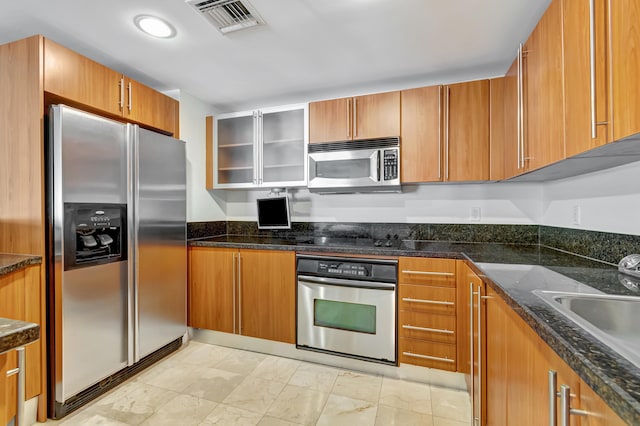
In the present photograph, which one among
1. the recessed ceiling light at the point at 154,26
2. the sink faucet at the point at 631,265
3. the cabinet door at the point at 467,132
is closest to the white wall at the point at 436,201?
the sink faucet at the point at 631,265

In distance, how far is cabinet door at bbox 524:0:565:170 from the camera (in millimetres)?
1202

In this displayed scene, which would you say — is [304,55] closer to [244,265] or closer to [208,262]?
[244,265]

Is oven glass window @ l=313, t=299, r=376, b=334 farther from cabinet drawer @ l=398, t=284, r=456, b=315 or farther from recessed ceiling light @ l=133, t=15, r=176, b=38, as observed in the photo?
recessed ceiling light @ l=133, t=15, r=176, b=38

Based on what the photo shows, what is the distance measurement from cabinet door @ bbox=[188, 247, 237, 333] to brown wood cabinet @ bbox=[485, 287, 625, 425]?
1.97 metres

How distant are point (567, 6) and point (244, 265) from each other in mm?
2471

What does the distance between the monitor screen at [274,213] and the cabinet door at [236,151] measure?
0.76 feet

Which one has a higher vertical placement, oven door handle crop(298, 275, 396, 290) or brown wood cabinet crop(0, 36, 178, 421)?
brown wood cabinet crop(0, 36, 178, 421)

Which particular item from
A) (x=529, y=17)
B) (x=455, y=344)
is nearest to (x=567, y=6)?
(x=529, y=17)

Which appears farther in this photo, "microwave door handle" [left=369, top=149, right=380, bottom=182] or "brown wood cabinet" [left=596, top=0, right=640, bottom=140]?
"microwave door handle" [left=369, top=149, right=380, bottom=182]

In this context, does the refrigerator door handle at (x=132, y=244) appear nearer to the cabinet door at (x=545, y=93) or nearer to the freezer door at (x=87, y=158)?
the freezer door at (x=87, y=158)

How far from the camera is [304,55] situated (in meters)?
2.15

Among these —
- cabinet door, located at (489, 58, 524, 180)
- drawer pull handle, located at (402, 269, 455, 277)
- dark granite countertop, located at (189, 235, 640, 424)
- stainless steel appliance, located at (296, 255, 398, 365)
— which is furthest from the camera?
stainless steel appliance, located at (296, 255, 398, 365)

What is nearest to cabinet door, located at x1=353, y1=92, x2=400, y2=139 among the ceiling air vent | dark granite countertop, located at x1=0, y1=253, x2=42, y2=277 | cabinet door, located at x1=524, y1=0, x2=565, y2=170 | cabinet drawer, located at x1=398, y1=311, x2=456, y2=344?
cabinet door, located at x1=524, y1=0, x2=565, y2=170

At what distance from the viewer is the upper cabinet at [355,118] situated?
7.95 feet
